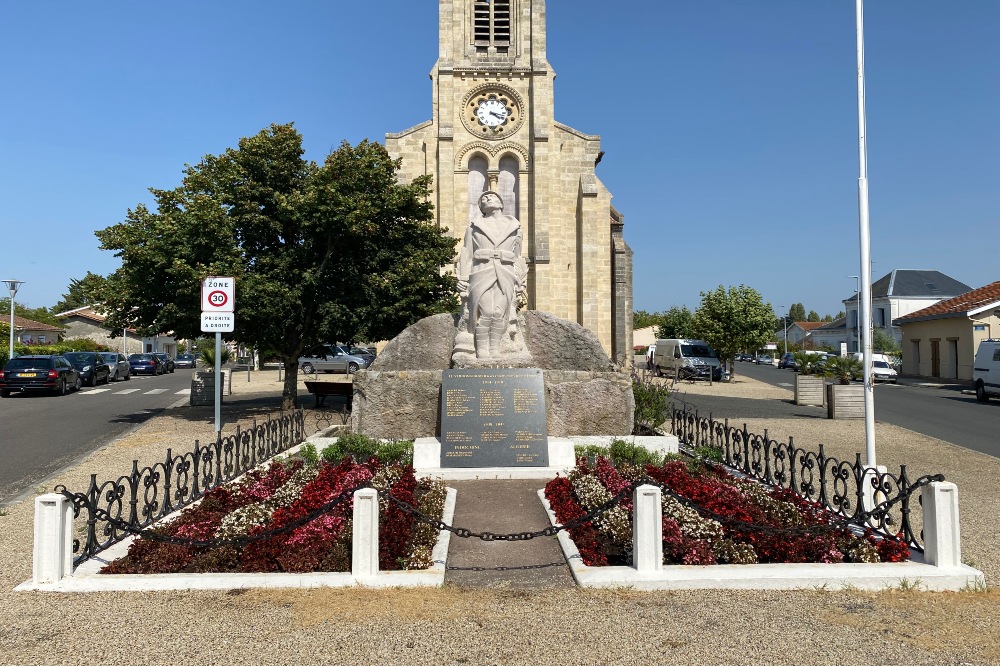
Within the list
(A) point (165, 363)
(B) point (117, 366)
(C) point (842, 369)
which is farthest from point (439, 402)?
(A) point (165, 363)

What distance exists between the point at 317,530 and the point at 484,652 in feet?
7.01

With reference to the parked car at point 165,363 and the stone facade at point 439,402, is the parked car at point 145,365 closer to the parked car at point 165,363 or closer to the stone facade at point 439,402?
the parked car at point 165,363

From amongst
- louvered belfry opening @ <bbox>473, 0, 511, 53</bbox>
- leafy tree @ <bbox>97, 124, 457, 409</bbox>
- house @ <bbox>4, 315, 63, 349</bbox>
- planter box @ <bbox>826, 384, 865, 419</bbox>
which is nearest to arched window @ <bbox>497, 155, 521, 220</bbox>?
louvered belfry opening @ <bbox>473, 0, 511, 53</bbox>

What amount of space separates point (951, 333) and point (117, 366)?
42712mm

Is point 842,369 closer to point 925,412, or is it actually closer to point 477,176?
point 925,412

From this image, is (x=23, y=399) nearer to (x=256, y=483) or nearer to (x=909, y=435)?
(x=256, y=483)

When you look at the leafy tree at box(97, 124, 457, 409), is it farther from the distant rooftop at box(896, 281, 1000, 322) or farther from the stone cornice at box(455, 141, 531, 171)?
the distant rooftop at box(896, 281, 1000, 322)

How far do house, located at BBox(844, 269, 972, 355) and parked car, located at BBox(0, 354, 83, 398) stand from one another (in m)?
53.3

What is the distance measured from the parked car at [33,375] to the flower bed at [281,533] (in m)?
20.2

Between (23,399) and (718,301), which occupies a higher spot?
(718,301)

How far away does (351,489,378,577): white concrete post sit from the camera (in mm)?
4816

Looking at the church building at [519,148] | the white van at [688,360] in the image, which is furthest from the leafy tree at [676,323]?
the church building at [519,148]

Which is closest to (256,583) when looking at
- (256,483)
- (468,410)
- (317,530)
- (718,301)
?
(317,530)

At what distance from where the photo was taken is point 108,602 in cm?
451
